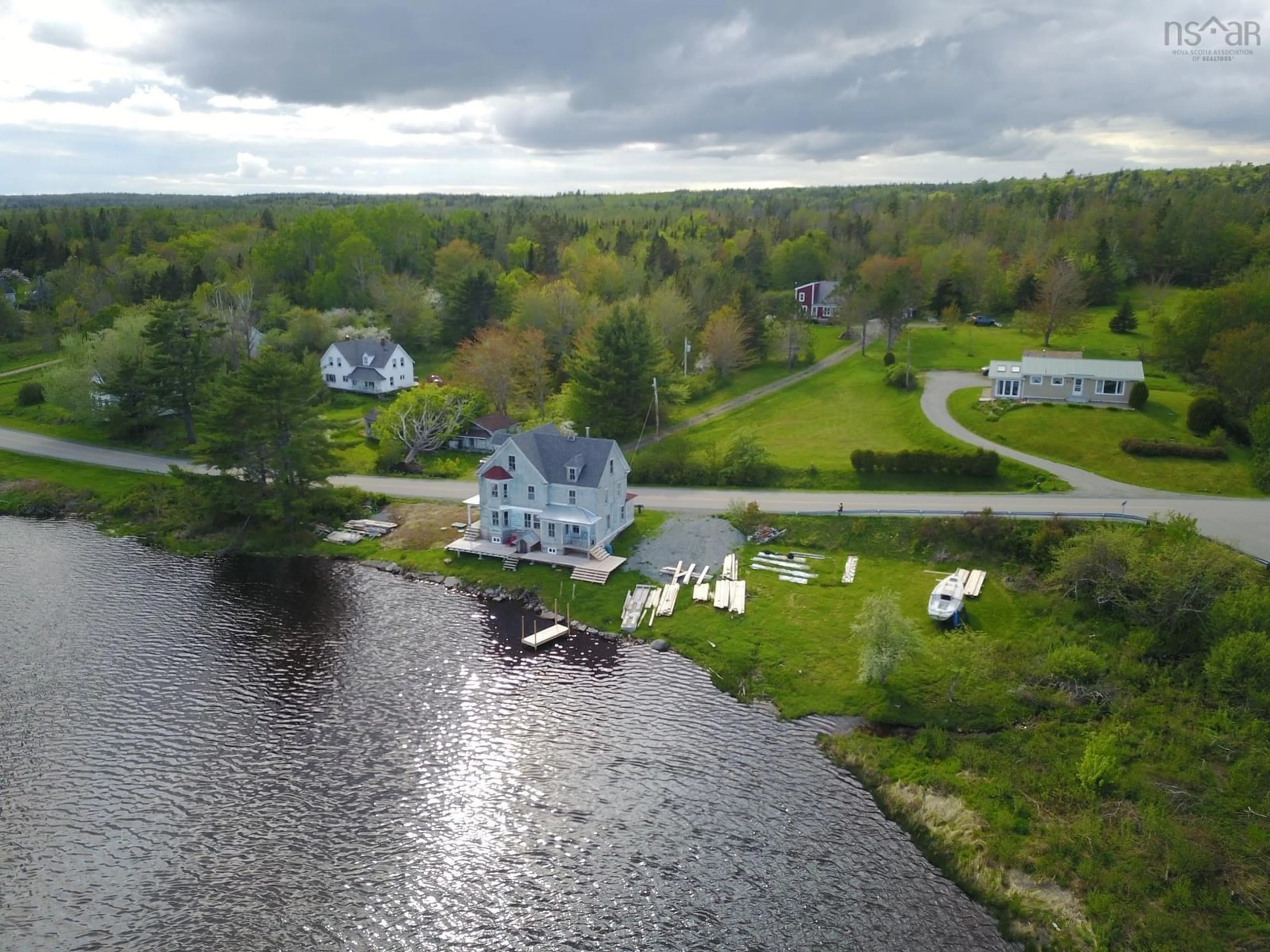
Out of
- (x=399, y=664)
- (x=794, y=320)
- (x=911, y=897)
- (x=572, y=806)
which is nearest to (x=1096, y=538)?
(x=911, y=897)

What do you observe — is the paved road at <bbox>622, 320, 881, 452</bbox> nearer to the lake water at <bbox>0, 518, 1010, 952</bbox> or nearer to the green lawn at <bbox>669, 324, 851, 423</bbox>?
the green lawn at <bbox>669, 324, 851, 423</bbox>

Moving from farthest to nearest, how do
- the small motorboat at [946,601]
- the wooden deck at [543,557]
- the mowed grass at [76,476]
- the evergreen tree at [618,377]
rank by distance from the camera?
the evergreen tree at [618,377]
the mowed grass at [76,476]
the wooden deck at [543,557]
the small motorboat at [946,601]

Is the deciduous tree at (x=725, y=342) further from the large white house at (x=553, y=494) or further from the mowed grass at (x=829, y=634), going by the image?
the mowed grass at (x=829, y=634)

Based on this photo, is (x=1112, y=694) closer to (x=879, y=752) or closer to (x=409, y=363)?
(x=879, y=752)

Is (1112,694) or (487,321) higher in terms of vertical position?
(487,321)

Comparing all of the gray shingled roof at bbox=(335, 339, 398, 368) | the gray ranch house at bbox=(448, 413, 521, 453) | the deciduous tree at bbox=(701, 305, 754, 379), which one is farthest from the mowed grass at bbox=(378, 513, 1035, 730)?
the gray shingled roof at bbox=(335, 339, 398, 368)

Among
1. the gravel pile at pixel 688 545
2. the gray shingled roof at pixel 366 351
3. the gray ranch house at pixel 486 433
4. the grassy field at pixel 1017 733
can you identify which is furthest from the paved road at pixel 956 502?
the gray shingled roof at pixel 366 351
